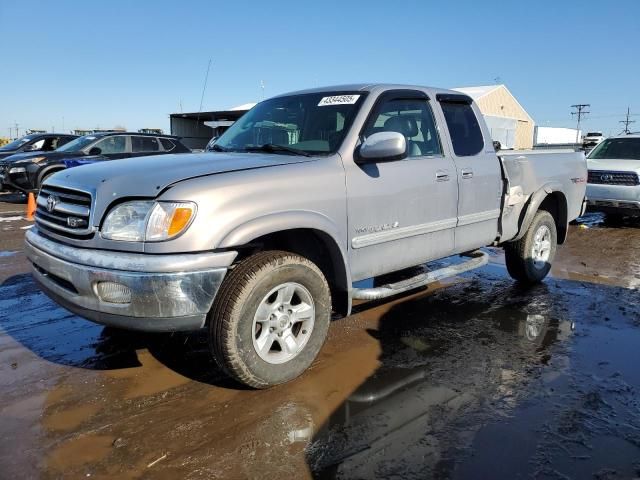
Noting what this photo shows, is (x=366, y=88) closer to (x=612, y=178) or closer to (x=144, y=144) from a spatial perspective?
(x=612, y=178)

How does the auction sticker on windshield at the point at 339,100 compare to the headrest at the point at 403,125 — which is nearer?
the auction sticker on windshield at the point at 339,100

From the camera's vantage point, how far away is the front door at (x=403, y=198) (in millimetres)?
3617

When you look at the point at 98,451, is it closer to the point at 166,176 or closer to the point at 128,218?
the point at 128,218

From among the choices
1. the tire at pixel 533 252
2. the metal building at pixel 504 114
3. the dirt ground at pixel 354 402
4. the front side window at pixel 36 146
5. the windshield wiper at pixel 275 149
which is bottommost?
the dirt ground at pixel 354 402

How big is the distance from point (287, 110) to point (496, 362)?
2603mm

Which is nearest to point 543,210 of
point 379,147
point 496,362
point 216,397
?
point 496,362

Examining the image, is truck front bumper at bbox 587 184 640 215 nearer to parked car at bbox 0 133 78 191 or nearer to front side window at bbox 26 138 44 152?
parked car at bbox 0 133 78 191

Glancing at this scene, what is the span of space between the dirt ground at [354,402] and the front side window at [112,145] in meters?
7.77

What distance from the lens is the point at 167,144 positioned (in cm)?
1238

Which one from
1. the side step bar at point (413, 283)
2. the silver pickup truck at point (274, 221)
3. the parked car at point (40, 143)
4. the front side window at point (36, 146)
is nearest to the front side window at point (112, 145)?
the parked car at point (40, 143)

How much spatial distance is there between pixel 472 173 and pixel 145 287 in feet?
10.1

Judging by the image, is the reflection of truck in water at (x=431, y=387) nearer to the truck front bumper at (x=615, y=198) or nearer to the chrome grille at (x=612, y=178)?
the truck front bumper at (x=615, y=198)

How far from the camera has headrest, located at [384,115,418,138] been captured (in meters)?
4.13

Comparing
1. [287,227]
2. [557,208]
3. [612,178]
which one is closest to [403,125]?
[287,227]
